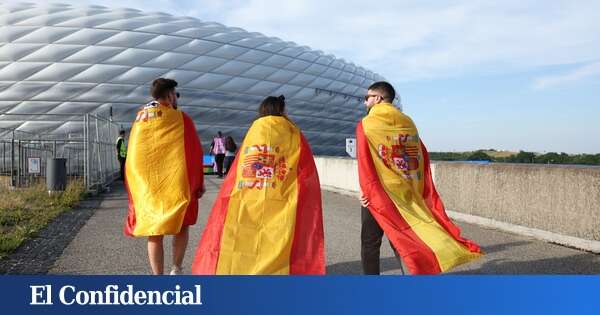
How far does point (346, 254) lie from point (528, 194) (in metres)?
2.98

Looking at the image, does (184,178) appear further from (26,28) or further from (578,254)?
(26,28)

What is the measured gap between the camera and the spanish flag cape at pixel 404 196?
383 cm

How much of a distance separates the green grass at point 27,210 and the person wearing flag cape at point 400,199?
3.83 meters

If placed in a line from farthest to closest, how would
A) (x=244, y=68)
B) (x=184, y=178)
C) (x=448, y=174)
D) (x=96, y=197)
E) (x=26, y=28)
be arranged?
1. (x=244, y=68)
2. (x=26, y=28)
3. (x=96, y=197)
4. (x=448, y=174)
5. (x=184, y=178)

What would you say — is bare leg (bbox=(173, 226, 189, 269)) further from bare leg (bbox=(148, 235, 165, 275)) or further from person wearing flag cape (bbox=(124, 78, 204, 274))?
bare leg (bbox=(148, 235, 165, 275))

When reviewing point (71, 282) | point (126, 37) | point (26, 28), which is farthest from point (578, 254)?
point (26, 28)

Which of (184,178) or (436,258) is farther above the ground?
(184,178)

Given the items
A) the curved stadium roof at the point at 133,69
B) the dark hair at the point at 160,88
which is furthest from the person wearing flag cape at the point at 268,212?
the curved stadium roof at the point at 133,69

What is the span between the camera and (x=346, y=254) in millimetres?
5777

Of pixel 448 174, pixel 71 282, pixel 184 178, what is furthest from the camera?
pixel 448 174

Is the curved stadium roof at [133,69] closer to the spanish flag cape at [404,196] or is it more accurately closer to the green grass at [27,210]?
the green grass at [27,210]

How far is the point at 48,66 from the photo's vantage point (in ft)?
114

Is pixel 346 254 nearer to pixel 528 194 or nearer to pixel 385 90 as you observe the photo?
pixel 385 90

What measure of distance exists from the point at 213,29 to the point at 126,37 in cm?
729
